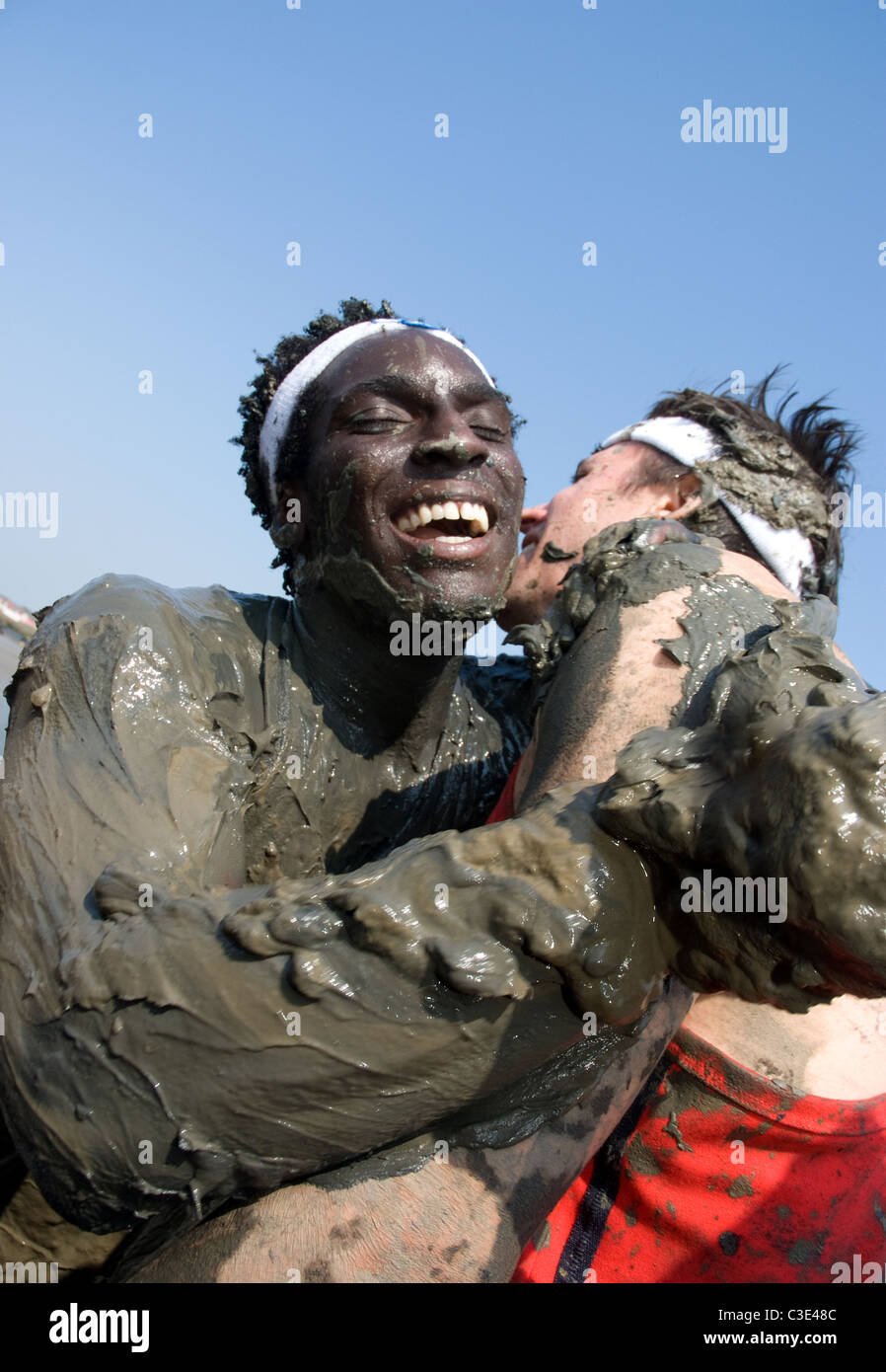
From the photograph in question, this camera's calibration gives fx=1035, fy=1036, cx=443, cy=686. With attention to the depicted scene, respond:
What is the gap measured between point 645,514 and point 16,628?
4364 mm

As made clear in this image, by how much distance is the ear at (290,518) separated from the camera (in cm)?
353

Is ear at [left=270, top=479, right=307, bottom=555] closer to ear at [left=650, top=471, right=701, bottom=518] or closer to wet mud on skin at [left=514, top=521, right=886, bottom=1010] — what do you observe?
ear at [left=650, top=471, right=701, bottom=518]

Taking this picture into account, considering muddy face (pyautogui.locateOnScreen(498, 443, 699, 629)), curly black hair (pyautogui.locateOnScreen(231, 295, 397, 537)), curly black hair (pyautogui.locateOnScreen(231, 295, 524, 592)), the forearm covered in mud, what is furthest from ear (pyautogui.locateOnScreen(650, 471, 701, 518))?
the forearm covered in mud

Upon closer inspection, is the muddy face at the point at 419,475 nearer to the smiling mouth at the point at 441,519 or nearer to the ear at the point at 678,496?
the smiling mouth at the point at 441,519

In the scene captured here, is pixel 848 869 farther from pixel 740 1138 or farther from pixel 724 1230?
pixel 724 1230

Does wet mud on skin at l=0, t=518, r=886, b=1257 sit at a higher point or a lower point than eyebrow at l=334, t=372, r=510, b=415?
lower

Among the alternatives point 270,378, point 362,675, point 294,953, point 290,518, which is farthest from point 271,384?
point 294,953

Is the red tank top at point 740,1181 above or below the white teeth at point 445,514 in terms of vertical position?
below

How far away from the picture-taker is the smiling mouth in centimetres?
309

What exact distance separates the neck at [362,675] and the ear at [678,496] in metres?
1.10

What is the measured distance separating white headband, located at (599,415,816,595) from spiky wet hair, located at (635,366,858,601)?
0.03m

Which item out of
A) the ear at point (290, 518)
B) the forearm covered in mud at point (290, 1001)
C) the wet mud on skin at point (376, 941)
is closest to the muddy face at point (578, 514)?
the ear at point (290, 518)

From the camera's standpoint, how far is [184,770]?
228 cm
